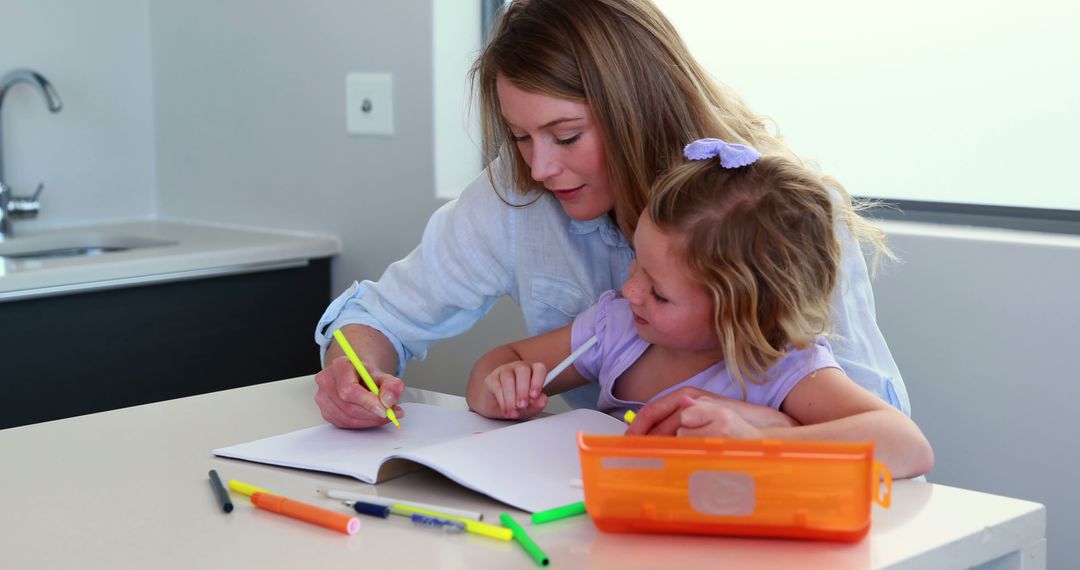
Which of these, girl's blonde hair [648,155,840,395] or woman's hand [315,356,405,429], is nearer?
girl's blonde hair [648,155,840,395]

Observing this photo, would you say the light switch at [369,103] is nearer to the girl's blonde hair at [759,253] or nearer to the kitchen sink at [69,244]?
the kitchen sink at [69,244]

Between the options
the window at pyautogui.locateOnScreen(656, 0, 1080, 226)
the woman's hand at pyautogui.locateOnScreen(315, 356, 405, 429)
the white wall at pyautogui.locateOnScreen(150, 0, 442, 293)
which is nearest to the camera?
the woman's hand at pyautogui.locateOnScreen(315, 356, 405, 429)

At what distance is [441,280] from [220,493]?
612 mm

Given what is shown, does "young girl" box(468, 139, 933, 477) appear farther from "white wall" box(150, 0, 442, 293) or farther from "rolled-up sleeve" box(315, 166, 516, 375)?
"white wall" box(150, 0, 442, 293)

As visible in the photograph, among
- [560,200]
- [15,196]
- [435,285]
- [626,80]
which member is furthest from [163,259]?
[626,80]

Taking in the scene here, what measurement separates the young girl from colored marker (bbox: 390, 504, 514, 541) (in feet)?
0.76

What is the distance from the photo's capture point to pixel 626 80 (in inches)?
53.5

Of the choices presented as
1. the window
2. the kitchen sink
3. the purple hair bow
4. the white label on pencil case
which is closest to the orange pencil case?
the white label on pencil case

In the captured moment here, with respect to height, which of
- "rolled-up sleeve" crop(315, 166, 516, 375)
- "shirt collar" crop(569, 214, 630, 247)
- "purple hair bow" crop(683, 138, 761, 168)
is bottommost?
"rolled-up sleeve" crop(315, 166, 516, 375)

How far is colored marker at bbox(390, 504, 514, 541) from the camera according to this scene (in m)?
0.90

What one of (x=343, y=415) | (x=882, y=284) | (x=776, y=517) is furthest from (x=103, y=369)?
(x=776, y=517)

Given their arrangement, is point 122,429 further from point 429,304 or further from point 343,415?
point 429,304

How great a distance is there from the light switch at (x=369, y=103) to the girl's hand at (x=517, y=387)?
1.11 metres

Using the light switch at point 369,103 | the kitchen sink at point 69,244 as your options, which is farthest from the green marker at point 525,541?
the kitchen sink at point 69,244
